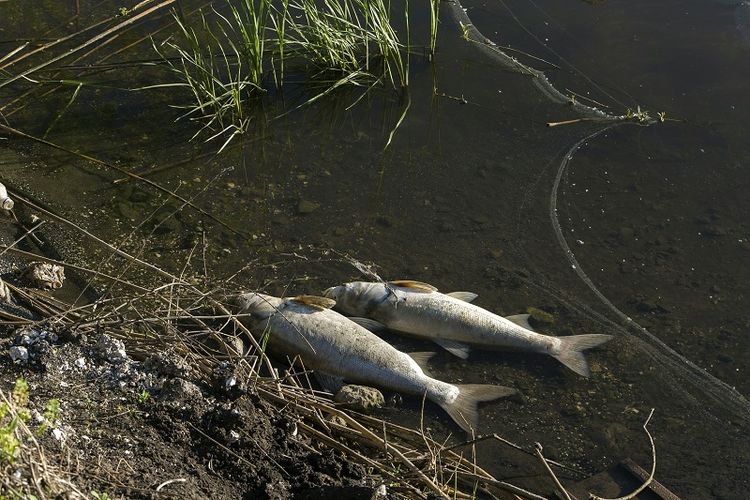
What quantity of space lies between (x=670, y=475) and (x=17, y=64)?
677 cm

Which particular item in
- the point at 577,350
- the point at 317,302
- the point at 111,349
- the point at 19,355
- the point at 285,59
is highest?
the point at 285,59

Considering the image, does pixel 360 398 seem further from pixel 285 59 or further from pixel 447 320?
pixel 285 59

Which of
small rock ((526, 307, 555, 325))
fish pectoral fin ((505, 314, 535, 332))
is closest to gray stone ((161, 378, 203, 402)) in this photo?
fish pectoral fin ((505, 314, 535, 332))

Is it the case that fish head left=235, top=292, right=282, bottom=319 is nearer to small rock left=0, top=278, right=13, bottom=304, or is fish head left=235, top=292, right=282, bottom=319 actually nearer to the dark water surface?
the dark water surface

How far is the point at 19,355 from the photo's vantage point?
189 inches

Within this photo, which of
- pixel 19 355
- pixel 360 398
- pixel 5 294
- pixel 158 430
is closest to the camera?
pixel 158 430

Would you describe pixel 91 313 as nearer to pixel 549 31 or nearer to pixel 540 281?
pixel 540 281

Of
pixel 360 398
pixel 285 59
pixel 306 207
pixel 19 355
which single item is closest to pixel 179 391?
pixel 19 355

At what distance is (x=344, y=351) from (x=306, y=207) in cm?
173

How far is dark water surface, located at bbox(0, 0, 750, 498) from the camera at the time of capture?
5.62 metres

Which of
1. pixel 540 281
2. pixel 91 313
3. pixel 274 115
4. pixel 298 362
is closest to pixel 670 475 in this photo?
pixel 540 281

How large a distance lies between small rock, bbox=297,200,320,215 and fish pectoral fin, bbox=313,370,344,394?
1.70 metres

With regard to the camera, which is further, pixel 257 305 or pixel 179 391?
pixel 257 305

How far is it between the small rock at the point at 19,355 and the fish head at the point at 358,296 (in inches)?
79.4
